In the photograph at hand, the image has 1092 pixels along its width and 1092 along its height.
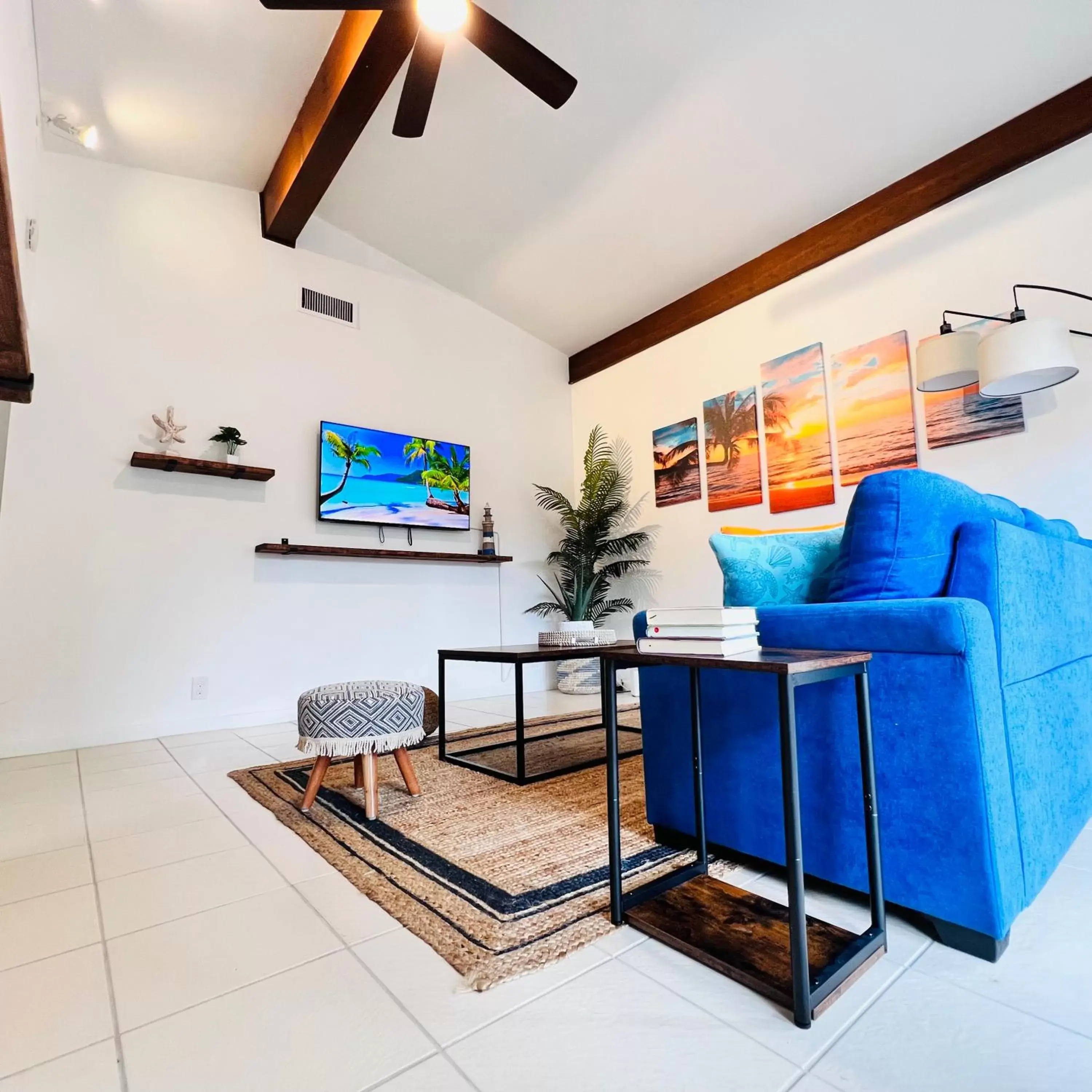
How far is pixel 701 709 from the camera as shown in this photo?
4.82ft

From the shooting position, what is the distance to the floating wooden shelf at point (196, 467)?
130 inches

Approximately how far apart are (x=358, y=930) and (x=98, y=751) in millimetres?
2507

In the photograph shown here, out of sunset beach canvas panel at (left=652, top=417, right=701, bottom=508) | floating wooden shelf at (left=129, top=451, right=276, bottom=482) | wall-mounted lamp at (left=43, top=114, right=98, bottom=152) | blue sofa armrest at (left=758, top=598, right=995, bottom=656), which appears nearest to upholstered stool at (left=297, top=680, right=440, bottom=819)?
blue sofa armrest at (left=758, top=598, right=995, bottom=656)

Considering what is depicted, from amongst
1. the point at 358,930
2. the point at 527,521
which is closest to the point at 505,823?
the point at 358,930

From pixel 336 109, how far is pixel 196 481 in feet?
6.95

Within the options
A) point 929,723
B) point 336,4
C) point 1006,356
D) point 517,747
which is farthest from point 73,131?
point 1006,356

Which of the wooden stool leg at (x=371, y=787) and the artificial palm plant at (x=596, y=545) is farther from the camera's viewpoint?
the artificial palm plant at (x=596, y=545)

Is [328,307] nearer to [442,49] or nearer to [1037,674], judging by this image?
[442,49]

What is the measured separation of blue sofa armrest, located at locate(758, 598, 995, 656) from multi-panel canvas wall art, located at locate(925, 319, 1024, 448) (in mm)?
2492

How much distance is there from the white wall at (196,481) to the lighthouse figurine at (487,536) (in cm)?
7

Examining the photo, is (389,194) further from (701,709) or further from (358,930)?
(358,930)

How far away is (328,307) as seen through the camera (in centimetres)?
416

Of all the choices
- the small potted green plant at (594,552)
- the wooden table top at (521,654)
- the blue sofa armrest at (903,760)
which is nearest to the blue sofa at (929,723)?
the blue sofa armrest at (903,760)

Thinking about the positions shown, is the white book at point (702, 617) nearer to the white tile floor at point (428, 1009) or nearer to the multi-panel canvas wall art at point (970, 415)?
the white tile floor at point (428, 1009)
